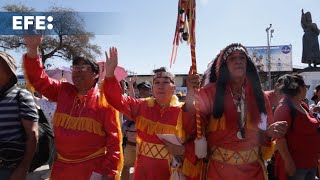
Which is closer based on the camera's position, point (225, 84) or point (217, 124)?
point (217, 124)

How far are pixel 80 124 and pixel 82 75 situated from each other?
45cm

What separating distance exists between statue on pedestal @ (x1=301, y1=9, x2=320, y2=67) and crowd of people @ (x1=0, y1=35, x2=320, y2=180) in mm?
23412

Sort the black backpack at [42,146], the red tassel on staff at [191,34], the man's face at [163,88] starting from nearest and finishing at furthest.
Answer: the red tassel on staff at [191,34]
the black backpack at [42,146]
the man's face at [163,88]

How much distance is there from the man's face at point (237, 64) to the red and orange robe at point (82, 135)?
45.8 inches

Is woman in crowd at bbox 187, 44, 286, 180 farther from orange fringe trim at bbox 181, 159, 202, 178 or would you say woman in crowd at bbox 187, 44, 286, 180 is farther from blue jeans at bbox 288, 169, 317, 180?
blue jeans at bbox 288, 169, 317, 180

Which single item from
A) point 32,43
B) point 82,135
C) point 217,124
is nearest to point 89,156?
point 82,135

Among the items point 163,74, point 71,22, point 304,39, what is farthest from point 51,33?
point 163,74

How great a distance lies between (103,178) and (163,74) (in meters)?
1.35

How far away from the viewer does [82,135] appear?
11.5ft

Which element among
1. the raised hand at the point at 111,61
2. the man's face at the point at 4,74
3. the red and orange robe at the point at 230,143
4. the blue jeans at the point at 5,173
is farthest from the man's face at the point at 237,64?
the blue jeans at the point at 5,173

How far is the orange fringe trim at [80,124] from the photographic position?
3.53 meters

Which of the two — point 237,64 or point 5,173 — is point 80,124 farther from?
point 237,64

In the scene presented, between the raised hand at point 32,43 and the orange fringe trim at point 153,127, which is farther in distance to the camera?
the orange fringe trim at point 153,127

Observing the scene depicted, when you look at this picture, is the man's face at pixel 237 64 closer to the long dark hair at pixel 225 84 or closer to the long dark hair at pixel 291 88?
the long dark hair at pixel 225 84
